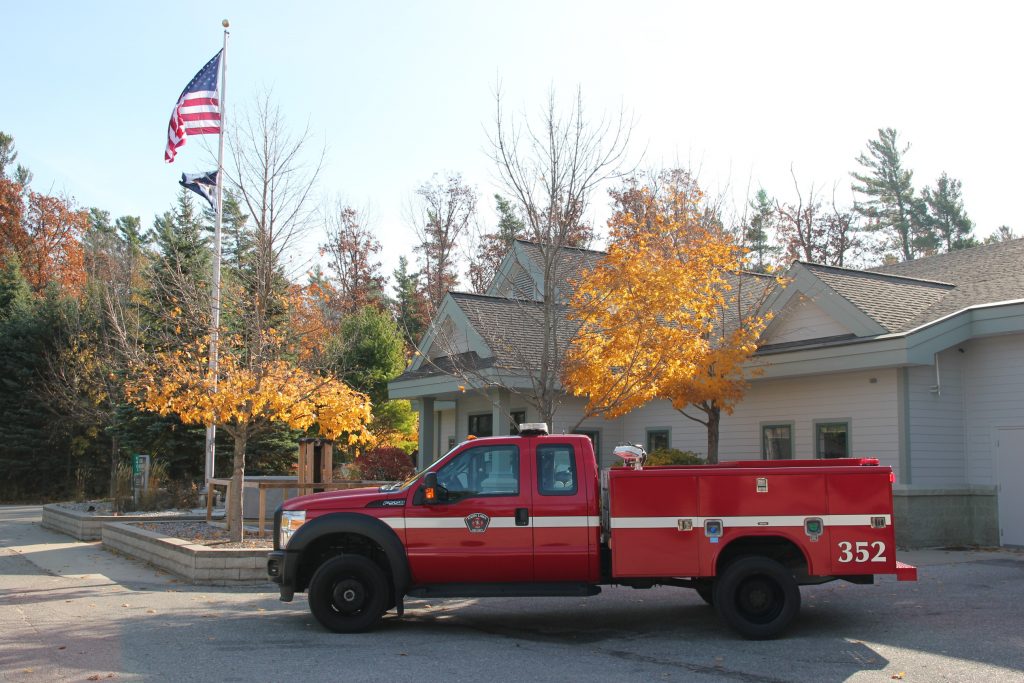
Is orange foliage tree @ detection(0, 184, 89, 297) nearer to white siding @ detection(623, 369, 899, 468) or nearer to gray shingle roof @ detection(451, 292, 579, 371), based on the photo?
gray shingle roof @ detection(451, 292, 579, 371)

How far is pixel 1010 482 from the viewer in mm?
16422

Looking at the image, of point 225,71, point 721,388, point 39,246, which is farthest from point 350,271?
point 721,388

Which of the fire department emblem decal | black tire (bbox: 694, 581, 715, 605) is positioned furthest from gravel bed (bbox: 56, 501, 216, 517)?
black tire (bbox: 694, 581, 715, 605)

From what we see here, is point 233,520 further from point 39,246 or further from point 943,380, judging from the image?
point 39,246

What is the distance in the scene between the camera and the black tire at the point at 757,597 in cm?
920

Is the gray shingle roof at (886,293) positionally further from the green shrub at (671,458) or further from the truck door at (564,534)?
the truck door at (564,534)

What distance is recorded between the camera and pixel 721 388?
56.7 ft

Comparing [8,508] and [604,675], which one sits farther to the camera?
[8,508]

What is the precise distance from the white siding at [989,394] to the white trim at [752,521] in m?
8.91

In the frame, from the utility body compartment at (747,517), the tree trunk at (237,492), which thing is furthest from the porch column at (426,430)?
the utility body compartment at (747,517)

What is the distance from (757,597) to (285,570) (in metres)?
4.83

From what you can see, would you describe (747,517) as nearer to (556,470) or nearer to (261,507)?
(556,470)

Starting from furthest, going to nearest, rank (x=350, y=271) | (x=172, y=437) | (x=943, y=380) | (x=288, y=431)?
(x=350, y=271) < (x=288, y=431) < (x=172, y=437) < (x=943, y=380)

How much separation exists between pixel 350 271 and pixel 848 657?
45847mm
